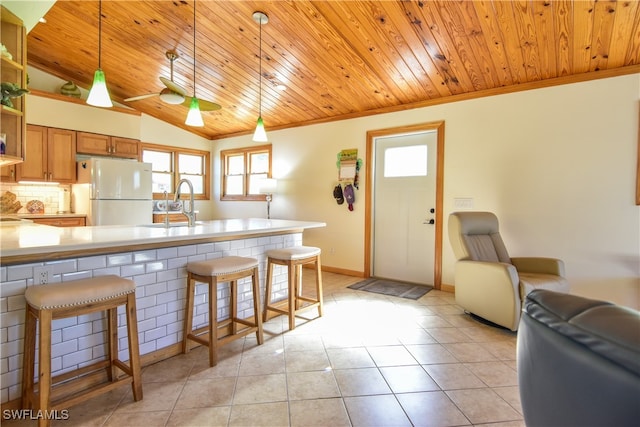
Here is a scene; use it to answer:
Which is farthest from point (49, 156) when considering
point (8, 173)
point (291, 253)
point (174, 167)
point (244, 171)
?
point (291, 253)

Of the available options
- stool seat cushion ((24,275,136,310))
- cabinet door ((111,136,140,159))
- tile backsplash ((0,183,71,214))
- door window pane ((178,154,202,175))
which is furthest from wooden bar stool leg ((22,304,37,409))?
door window pane ((178,154,202,175))

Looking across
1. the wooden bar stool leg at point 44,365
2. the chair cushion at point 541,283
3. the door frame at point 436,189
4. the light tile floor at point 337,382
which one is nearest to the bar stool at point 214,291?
the light tile floor at point 337,382

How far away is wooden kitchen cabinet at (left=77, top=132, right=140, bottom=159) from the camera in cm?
474

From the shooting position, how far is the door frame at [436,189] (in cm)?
397

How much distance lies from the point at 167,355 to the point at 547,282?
122 inches

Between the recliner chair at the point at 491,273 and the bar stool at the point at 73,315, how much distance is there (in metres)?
2.75

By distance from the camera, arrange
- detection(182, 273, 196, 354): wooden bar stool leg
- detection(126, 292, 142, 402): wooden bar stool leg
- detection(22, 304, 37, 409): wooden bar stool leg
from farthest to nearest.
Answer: detection(182, 273, 196, 354): wooden bar stool leg
detection(126, 292, 142, 402): wooden bar stool leg
detection(22, 304, 37, 409): wooden bar stool leg

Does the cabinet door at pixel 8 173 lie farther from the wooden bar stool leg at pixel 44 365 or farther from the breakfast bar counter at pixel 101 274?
the wooden bar stool leg at pixel 44 365

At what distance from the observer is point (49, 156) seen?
4.45 m

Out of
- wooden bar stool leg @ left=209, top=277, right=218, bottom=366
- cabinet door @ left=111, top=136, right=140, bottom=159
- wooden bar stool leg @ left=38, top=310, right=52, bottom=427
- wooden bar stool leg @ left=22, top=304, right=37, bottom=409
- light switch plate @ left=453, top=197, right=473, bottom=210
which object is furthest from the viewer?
cabinet door @ left=111, top=136, right=140, bottom=159

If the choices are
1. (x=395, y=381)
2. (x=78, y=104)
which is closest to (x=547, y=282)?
(x=395, y=381)

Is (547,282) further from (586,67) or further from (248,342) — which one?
(248,342)

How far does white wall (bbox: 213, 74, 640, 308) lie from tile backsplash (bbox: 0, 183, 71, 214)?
16.3 ft

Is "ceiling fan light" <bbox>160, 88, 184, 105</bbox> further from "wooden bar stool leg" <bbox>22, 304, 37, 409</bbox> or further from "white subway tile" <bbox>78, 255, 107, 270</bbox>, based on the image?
"wooden bar stool leg" <bbox>22, 304, 37, 409</bbox>
